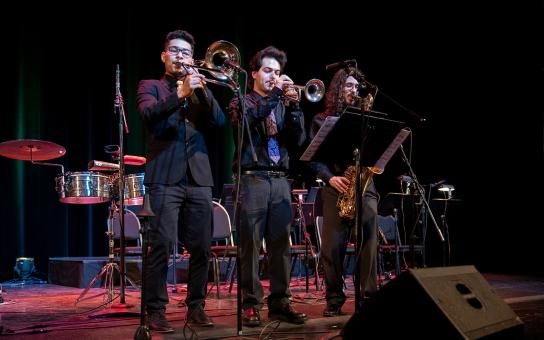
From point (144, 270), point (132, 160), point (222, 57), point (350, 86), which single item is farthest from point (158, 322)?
point (132, 160)

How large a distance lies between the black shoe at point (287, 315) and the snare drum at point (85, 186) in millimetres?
2441

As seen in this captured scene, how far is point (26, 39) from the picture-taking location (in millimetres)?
7824

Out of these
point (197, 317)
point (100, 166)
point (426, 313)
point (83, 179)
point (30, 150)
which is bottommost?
point (197, 317)

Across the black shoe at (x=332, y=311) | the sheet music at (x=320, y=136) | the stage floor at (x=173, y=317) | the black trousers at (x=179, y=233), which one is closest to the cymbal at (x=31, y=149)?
the stage floor at (x=173, y=317)

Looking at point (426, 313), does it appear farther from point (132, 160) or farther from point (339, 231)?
point (132, 160)

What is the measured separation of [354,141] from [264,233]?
0.87 m

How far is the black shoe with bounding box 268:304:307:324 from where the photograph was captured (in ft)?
12.1

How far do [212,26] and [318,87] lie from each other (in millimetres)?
5648

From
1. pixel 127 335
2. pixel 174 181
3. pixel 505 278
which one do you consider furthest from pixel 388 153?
pixel 505 278

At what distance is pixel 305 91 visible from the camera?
4000 mm

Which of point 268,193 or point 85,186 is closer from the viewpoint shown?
point 268,193

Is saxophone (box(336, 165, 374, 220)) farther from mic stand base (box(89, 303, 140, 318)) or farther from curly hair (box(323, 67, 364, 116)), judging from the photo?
mic stand base (box(89, 303, 140, 318))

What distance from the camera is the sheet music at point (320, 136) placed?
364 cm

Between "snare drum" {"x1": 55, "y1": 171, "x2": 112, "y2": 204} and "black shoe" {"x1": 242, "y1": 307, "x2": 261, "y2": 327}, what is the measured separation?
243cm
